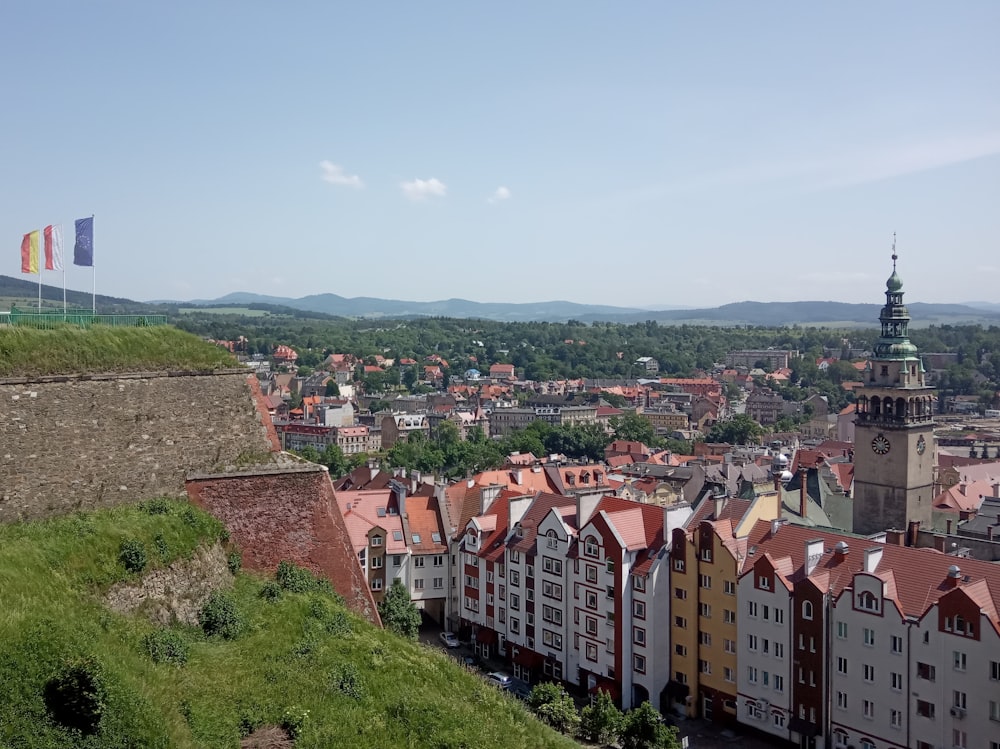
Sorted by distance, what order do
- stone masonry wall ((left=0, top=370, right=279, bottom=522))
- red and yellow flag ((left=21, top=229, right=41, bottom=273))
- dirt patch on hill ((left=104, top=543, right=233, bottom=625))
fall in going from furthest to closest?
red and yellow flag ((left=21, top=229, right=41, bottom=273)), stone masonry wall ((left=0, top=370, right=279, bottom=522)), dirt patch on hill ((left=104, top=543, right=233, bottom=625))

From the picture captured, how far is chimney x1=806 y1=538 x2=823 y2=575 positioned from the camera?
106ft

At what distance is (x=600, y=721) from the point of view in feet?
104

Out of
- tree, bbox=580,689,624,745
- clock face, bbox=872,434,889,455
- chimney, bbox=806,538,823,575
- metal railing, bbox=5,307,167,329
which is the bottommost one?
tree, bbox=580,689,624,745

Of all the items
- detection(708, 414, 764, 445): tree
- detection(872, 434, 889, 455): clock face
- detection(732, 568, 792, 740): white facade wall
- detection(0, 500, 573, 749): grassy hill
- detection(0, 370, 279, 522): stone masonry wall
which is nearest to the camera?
detection(0, 500, 573, 749): grassy hill

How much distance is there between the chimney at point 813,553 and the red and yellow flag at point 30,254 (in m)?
25.5

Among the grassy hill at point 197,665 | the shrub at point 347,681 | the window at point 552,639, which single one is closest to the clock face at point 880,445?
the window at point 552,639

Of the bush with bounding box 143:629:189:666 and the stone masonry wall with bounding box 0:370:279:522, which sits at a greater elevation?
the stone masonry wall with bounding box 0:370:279:522

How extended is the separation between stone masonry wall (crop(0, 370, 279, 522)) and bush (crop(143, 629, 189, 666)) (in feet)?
A: 13.5

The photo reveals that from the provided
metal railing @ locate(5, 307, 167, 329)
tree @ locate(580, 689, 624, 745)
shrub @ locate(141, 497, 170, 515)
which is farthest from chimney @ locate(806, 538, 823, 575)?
metal railing @ locate(5, 307, 167, 329)

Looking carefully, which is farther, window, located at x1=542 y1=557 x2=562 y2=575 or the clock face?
the clock face

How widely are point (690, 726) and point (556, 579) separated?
26.0 feet

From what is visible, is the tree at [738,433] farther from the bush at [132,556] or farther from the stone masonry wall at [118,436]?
the bush at [132,556]

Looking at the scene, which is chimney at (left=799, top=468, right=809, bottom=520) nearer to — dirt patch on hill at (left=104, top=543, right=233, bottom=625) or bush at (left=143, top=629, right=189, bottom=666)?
dirt patch on hill at (left=104, top=543, right=233, bottom=625)

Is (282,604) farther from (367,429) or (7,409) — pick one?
(367,429)
